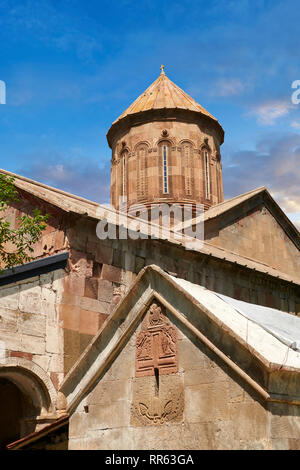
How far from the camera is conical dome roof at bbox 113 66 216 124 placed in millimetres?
17688

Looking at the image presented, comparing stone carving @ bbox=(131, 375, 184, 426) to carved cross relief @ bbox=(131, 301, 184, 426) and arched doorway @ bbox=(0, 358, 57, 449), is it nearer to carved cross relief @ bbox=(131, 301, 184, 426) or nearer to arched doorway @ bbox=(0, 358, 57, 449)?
carved cross relief @ bbox=(131, 301, 184, 426)

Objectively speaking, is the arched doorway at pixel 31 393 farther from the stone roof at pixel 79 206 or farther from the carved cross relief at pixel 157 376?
the carved cross relief at pixel 157 376

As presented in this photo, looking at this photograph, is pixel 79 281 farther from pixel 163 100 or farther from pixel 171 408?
pixel 163 100

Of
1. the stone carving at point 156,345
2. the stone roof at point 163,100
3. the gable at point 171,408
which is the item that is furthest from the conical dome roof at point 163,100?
the gable at point 171,408

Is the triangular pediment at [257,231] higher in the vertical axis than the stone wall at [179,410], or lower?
higher

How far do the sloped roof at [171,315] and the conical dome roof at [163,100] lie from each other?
1362 cm

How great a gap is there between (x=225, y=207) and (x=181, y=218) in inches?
96.2

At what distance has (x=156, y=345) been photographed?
429cm

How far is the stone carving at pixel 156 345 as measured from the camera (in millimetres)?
4200

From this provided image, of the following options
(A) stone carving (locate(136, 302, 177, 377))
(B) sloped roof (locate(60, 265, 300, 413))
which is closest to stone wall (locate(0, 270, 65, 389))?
(B) sloped roof (locate(60, 265, 300, 413))

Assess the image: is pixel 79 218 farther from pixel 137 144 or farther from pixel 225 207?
pixel 137 144

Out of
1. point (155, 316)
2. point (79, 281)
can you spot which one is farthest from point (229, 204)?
point (155, 316)

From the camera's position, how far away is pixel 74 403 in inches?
178

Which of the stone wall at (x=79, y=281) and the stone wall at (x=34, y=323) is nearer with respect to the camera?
the stone wall at (x=34, y=323)
